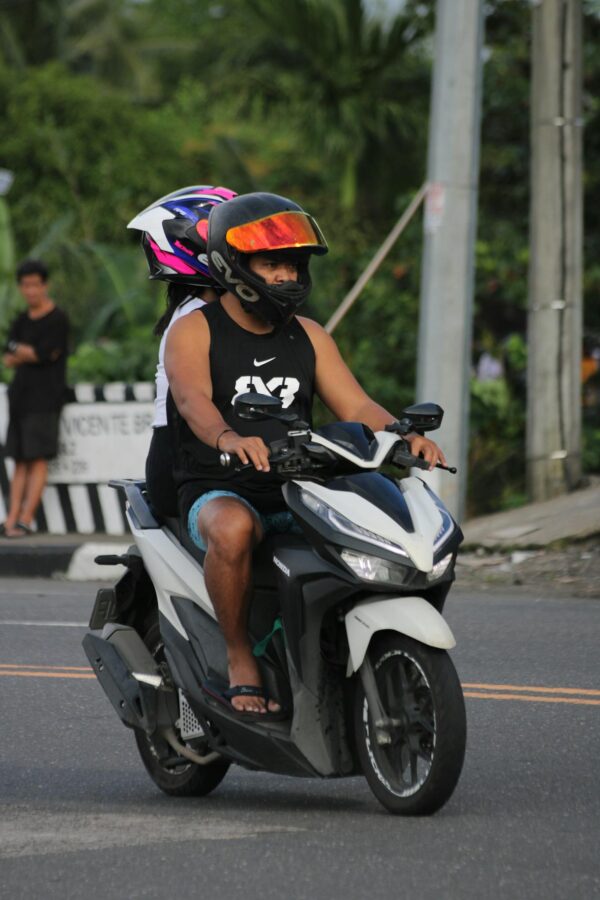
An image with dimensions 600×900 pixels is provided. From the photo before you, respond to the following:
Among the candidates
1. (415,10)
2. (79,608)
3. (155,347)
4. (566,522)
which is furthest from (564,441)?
(415,10)

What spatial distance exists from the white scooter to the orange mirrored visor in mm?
570

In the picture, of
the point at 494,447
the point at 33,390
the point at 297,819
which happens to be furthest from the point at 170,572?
the point at 494,447

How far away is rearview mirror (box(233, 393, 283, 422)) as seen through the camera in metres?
5.09

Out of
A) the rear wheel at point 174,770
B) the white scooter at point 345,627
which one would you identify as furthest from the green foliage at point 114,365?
the white scooter at point 345,627

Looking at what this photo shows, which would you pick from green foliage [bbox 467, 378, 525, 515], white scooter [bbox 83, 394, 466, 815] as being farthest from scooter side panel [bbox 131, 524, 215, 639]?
green foliage [bbox 467, 378, 525, 515]

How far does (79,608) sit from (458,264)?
4.61 m

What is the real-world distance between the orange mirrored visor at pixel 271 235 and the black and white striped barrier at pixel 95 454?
29.0 feet

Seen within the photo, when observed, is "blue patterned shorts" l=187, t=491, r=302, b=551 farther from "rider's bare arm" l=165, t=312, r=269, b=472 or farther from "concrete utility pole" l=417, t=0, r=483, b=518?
"concrete utility pole" l=417, t=0, r=483, b=518

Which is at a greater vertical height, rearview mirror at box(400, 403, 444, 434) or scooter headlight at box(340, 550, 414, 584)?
rearview mirror at box(400, 403, 444, 434)

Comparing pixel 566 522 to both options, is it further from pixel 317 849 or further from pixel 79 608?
pixel 317 849

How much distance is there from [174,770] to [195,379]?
1.27m

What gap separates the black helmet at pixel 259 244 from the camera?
5.52 metres

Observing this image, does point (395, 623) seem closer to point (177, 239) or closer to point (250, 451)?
point (250, 451)

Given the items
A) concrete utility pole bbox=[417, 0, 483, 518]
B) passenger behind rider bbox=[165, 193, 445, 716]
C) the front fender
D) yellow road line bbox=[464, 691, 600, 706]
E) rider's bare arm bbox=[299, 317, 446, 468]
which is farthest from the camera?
concrete utility pole bbox=[417, 0, 483, 518]
